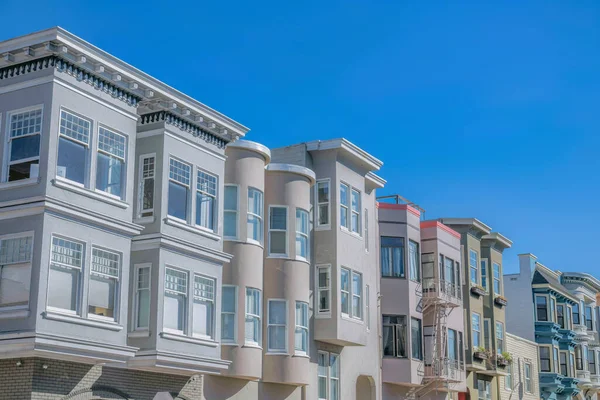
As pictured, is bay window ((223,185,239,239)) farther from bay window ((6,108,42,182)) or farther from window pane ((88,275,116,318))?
bay window ((6,108,42,182))

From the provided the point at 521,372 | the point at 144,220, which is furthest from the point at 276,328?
the point at 521,372

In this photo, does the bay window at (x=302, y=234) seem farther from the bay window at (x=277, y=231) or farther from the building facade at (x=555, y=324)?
the building facade at (x=555, y=324)

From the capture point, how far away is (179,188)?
2806 cm

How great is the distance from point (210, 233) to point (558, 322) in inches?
1594

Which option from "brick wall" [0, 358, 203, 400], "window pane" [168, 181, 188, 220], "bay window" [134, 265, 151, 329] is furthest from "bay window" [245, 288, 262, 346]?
"bay window" [134, 265, 151, 329]

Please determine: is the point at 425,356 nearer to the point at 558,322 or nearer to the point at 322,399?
the point at 322,399

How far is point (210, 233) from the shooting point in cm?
2905

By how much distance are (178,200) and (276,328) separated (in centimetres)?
701

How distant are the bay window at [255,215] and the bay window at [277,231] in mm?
873

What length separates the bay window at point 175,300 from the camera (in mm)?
26781

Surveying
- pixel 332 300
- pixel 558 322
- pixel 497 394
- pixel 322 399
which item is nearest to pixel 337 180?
pixel 332 300

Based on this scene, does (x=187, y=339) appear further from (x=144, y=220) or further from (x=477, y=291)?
(x=477, y=291)

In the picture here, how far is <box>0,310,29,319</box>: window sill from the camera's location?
22.4m

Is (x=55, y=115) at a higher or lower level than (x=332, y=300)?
higher
